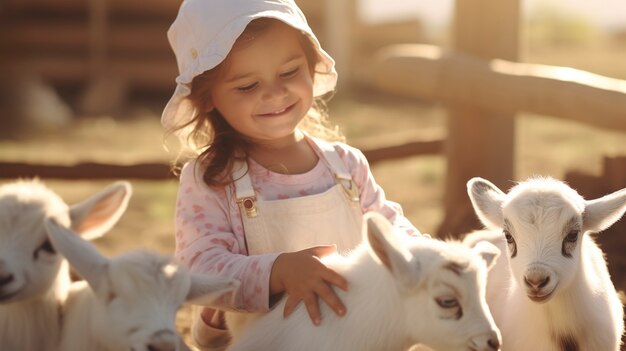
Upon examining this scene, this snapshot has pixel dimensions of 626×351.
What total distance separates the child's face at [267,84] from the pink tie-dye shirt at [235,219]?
0.82 feet

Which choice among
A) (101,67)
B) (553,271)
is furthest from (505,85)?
(101,67)

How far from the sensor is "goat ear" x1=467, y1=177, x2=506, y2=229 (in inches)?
173

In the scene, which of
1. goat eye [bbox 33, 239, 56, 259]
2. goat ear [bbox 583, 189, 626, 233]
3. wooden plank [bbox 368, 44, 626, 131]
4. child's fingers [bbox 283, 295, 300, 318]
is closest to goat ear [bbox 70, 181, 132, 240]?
goat eye [bbox 33, 239, 56, 259]

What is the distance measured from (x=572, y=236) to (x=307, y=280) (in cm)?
107

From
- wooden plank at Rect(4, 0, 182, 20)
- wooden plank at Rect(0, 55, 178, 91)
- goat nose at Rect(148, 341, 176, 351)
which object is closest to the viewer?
goat nose at Rect(148, 341, 176, 351)

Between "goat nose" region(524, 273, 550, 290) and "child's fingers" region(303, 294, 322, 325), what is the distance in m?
0.83

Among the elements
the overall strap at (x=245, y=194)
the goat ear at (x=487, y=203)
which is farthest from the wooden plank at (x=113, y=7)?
the goat ear at (x=487, y=203)

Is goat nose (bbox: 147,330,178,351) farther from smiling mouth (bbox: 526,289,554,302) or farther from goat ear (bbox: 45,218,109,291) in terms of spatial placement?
smiling mouth (bbox: 526,289,554,302)

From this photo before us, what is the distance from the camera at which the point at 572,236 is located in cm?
409

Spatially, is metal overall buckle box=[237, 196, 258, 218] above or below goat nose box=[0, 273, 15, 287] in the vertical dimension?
below

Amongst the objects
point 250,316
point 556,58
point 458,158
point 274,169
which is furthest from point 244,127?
point 556,58

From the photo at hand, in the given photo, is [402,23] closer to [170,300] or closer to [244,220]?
[244,220]

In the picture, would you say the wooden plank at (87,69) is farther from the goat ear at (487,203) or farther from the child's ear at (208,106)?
the goat ear at (487,203)

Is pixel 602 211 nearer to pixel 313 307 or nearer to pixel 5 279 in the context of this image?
pixel 313 307
